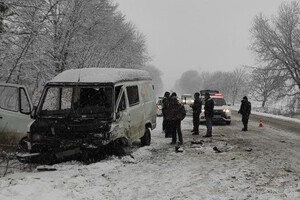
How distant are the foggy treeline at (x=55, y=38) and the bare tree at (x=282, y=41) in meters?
14.1

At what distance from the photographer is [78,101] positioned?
353 inches

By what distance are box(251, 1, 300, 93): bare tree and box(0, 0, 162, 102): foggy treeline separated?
14122 mm

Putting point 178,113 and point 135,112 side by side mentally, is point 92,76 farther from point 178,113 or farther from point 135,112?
point 178,113

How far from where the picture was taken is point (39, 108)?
27.0 ft

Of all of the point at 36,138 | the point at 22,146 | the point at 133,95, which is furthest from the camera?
the point at 133,95

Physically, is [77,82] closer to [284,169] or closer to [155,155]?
[155,155]

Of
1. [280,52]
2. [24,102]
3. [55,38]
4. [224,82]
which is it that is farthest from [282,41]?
[224,82]

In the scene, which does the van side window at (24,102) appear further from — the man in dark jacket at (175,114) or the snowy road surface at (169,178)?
the man in dark jacket at (175,114)

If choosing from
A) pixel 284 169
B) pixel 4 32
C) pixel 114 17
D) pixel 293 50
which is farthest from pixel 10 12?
pixel 293 50

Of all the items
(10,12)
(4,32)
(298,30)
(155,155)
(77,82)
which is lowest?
(155,155)

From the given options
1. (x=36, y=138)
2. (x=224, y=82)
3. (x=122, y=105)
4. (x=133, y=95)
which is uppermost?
(x=224, y=82)

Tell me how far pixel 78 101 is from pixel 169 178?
3.70 meters

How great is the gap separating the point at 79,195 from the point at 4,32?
8324mm

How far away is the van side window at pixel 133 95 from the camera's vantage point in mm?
9148
